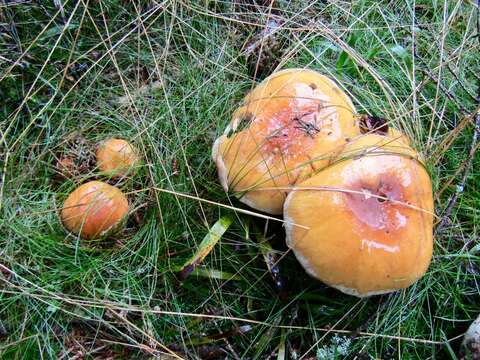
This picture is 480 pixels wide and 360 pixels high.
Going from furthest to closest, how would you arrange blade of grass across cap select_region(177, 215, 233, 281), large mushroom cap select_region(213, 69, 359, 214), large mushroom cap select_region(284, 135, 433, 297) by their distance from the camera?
blade of grass across cap select_region(177, 215, 233, 281), large mushroom cap select_region(213, 69, 359, 214), large mushroom cap select_region(284, 135, 433, 297)

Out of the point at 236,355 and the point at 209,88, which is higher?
the point at 209,88

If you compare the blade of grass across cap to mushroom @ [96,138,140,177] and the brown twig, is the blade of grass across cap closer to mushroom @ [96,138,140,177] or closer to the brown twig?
mushroom @ [96,138,140,177]

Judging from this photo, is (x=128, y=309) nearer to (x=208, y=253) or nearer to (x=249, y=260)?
(x=208, y=253)

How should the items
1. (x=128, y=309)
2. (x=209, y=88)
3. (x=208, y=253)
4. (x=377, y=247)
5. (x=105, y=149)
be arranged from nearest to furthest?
(x=377, y=247), (x=128, y=309), (x=208, y=253), (x=105, y=149), (x=209, y=88)

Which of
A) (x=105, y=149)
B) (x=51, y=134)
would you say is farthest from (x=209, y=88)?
(x=51, y=134)

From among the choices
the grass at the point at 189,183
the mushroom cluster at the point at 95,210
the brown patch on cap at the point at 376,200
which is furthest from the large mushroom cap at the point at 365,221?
the mushroom cluster at the point at 95,210

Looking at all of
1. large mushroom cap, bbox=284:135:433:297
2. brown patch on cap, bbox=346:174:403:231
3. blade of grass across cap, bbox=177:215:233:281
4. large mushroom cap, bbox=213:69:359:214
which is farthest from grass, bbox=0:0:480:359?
brown patch on cap, bbox=346:174:403:231

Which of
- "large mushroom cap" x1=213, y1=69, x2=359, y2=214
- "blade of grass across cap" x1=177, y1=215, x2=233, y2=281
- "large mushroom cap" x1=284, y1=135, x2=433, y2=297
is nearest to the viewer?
"large mushroom cap" x1=284, y1=135, x2=433, y2=297

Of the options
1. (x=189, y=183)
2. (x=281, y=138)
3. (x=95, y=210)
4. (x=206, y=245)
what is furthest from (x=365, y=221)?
(x=95, y=210)
